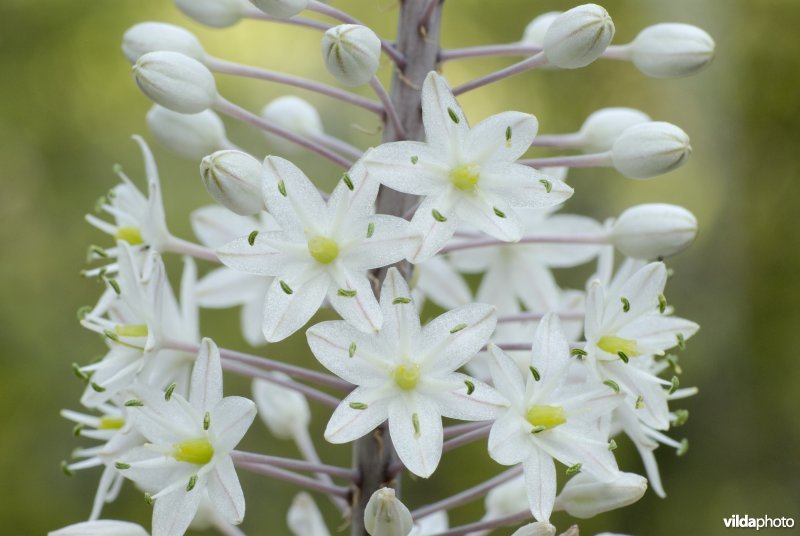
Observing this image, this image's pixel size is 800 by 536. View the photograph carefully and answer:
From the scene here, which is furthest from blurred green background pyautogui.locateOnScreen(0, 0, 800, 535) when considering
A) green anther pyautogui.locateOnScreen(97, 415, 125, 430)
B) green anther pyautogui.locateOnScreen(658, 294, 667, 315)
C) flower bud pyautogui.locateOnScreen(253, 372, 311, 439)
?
green anther pyautogui.locateOnScreen(658, 294, 667, 315)

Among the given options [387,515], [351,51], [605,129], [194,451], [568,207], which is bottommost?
[387,515]

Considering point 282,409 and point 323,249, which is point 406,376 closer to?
point 323,249

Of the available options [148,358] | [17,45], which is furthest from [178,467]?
[17,45]

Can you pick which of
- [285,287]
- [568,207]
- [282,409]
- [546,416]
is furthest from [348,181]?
[568,207]

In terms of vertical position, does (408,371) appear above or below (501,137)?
below

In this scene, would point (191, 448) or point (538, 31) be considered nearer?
point (191, 448)

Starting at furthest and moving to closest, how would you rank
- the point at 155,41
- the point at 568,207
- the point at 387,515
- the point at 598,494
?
1. the point at 568,207
2. the point at 155,41
3. the point at 598,494
4. the point at 387,515

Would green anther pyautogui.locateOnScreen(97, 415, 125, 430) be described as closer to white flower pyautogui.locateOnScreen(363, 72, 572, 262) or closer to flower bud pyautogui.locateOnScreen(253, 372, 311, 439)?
flower bud pyautogui.locateOnScreen(253, 372, 311, 439)
